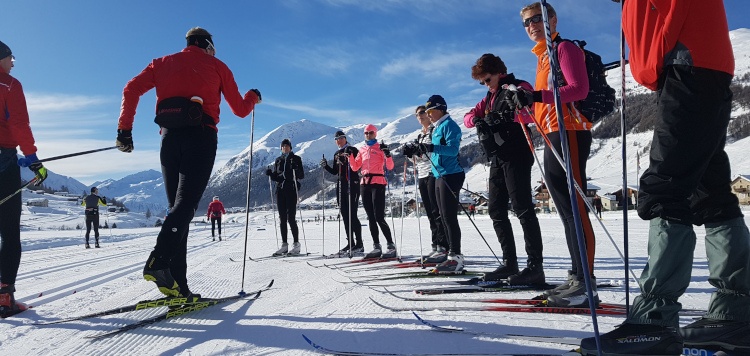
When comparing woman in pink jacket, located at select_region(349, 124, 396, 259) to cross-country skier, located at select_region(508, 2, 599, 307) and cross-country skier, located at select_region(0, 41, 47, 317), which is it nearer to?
cross-country skier, located at select_region(508, 2, 599, 307)

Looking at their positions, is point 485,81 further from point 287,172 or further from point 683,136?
point 287,172

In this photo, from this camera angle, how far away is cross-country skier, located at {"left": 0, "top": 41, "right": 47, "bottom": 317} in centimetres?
335

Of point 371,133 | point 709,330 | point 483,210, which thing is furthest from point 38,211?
point 709,330

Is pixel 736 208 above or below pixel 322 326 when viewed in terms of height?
above

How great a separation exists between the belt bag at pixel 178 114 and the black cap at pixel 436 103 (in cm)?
291

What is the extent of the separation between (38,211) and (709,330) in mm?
107213

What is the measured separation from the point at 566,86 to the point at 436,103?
8.59ft

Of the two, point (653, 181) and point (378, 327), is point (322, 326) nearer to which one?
point (378, 327)

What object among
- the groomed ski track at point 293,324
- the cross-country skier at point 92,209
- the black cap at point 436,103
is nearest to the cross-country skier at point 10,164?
the groomed ski track at point 293,324

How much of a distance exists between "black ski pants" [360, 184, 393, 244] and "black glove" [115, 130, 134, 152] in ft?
13.1

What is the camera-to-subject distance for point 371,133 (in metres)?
7.28

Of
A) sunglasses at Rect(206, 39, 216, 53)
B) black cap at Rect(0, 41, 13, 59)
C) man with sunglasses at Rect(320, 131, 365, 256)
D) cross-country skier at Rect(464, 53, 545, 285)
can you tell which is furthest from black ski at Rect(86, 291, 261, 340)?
man with sunglasses at Rect(320, 131, 365, 256)

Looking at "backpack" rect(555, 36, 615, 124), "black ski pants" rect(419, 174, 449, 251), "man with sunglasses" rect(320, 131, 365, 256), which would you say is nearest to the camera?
"backpack" rect(555, 36, 615, 124)

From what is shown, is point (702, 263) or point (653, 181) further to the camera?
point (702, 263)
